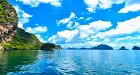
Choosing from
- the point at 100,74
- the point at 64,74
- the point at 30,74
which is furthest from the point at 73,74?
the point at 30,74

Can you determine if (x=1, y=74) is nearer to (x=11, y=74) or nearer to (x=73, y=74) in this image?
(x=11, y=74)

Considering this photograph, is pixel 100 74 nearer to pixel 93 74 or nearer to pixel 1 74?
pixel 93 74

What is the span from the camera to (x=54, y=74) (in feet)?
164

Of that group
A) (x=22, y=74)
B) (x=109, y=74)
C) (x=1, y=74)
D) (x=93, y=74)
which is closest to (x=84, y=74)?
(x=93, y=74)

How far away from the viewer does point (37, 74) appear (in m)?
48.4

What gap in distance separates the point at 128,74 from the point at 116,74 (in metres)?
2.97

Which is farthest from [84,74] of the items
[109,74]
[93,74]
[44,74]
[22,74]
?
[22,74]

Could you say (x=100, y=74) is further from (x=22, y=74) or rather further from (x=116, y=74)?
(x=22, y=74)

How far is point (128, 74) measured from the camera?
50875 mm

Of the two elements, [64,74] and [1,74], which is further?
[64,74]

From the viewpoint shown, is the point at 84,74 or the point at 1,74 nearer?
the point at 1,74

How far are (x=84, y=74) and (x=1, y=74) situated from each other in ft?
57.9

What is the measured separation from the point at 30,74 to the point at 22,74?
168 cm

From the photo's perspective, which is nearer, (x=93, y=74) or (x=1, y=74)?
(x=1, y=74)
